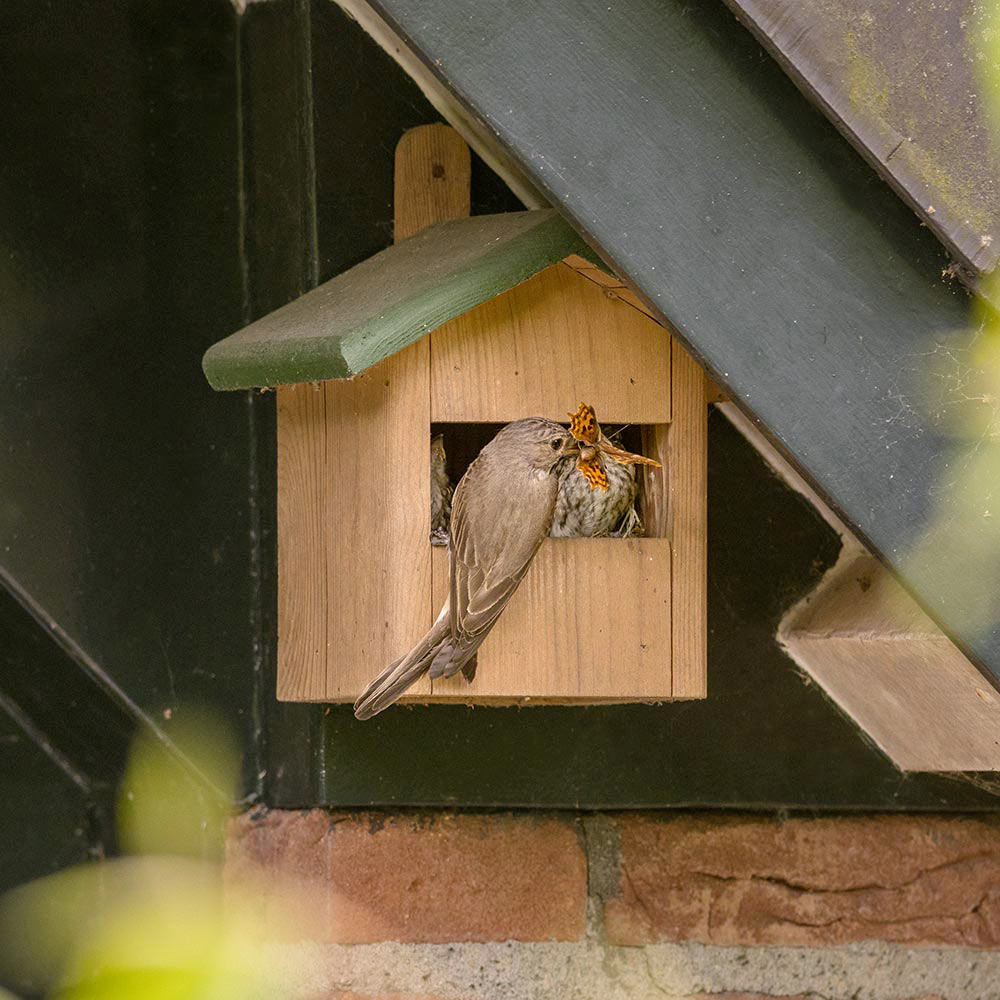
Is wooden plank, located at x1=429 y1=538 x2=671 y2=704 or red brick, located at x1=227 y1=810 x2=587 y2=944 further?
red brick, located at x1=227 y1=810 x2=587 y2=944

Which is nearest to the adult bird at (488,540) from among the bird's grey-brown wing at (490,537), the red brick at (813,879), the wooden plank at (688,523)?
the bird's grey-brown wing at (490,537)

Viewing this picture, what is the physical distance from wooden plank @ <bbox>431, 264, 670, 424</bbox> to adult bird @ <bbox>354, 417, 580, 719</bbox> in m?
0.04

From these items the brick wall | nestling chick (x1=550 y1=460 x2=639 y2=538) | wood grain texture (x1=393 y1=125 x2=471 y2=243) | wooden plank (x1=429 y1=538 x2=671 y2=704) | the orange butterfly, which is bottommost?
the brick wall

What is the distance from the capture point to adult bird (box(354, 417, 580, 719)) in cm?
146

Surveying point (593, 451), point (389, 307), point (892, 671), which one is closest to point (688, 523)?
point (593, 451)

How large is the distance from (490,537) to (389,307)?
0.80 feet

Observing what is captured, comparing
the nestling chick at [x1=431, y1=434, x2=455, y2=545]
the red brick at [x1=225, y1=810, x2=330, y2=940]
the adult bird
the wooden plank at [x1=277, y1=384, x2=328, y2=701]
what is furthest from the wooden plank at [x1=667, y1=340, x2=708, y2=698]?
the red brick at [x1=225, y1=810, x2=330, y2=940]

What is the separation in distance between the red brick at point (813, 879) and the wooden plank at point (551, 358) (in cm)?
50

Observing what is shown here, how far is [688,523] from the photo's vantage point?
62.7 inches

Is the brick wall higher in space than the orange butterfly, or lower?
lower

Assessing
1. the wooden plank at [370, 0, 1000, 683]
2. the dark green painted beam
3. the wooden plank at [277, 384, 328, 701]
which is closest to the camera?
the wooden plank at [370, 0, 1000, 683]

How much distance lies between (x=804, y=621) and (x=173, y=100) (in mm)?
921

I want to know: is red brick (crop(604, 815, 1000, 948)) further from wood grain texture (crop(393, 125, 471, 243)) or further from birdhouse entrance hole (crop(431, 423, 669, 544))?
wood grain texture (crop(393, 125, 471, 243))

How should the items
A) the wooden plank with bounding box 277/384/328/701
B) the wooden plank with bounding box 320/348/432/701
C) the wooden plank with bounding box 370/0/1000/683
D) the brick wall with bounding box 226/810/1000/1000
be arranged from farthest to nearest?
the brick wall with bounding box 226/810/1000/1000 < the wooden plank with bounding box 277/384/328/701 < the wooden plank with bounding box 320/348/432/701 < the wooden plank with bounding box 370/0/1000/683
